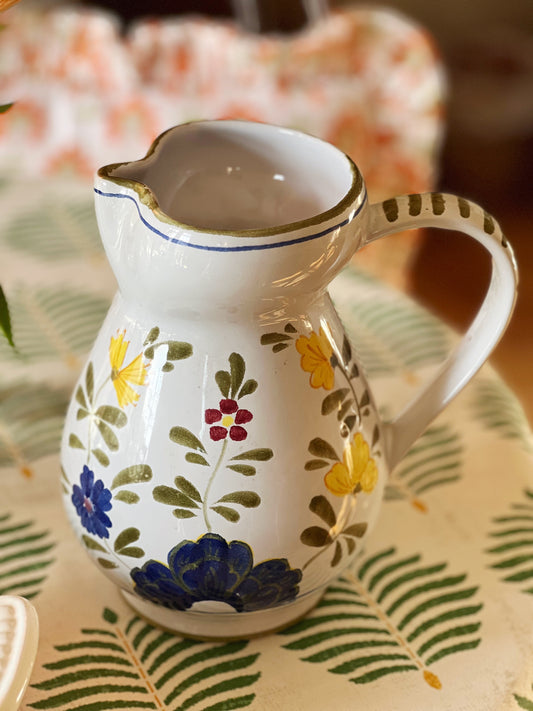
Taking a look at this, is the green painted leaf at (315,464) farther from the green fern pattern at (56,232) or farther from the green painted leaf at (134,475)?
the green fern pattern at (56,232)

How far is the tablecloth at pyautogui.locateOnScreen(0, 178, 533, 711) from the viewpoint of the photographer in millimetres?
420

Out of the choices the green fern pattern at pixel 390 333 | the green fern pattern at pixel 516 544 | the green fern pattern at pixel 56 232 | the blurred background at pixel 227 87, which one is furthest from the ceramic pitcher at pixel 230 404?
the blurred background at pixel 227 87

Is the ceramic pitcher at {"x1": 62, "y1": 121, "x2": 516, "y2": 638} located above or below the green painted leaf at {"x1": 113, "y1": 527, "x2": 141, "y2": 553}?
above

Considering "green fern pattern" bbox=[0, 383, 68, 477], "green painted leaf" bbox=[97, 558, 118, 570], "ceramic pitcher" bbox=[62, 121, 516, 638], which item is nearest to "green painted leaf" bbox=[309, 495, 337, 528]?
"ceramic pitcher" bbox=[62, 121, 516, 638]

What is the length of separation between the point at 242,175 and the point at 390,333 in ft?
0.92

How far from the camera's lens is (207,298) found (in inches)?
13.9

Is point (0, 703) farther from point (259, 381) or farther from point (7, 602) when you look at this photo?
point (259, 381)

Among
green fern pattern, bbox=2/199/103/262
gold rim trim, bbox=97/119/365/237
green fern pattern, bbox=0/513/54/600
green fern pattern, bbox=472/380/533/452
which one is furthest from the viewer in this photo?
green fern pattern, bbox=2/199/103/262

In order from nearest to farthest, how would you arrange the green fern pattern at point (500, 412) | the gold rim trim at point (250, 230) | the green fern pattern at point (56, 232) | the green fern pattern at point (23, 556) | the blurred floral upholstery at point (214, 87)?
1. the gold rim trim at point (250, 230)
2. the green fern pattern at point (23, 556)
3. the green fern pattern at point (500, 412)
4. the green fern pattern at point (56, 232)
5. the blurred floral upholstery at point (214, 87)

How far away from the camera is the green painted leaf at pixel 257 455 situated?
376 mm

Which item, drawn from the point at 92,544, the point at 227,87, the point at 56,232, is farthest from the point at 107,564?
the point at 227,87

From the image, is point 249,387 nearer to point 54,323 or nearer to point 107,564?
point 107,564

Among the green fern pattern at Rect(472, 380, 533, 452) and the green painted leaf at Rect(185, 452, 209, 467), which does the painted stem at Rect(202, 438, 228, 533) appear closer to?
the green painted leaf at Rect(185, 452, 209, 467)

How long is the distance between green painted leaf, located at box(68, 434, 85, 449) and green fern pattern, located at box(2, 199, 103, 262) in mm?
398
